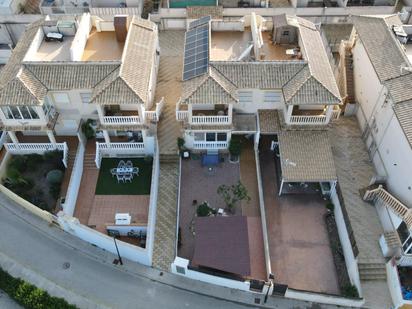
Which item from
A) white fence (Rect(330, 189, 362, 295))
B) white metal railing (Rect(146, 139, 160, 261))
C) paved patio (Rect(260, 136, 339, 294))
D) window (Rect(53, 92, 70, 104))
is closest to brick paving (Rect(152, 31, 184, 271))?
white metal railing (Rect(146, 139, 160, 261))

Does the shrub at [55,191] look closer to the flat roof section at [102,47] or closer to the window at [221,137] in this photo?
the flat roof section at [102,47]

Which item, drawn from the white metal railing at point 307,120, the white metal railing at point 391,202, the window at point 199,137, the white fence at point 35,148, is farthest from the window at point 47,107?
the white metal railing at point 391,202

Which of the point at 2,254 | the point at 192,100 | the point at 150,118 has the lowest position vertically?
the point at 2,254

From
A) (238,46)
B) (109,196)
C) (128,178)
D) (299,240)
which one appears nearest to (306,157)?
(299,240)

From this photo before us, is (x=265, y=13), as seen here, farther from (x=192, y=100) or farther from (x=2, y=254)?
(x=2, y=254)

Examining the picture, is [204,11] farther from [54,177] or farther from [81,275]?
[81,275]

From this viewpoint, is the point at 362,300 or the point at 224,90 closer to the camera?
the point at 362,300

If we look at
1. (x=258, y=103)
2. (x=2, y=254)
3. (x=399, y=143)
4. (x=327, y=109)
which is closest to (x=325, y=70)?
(x=327, y=109)
